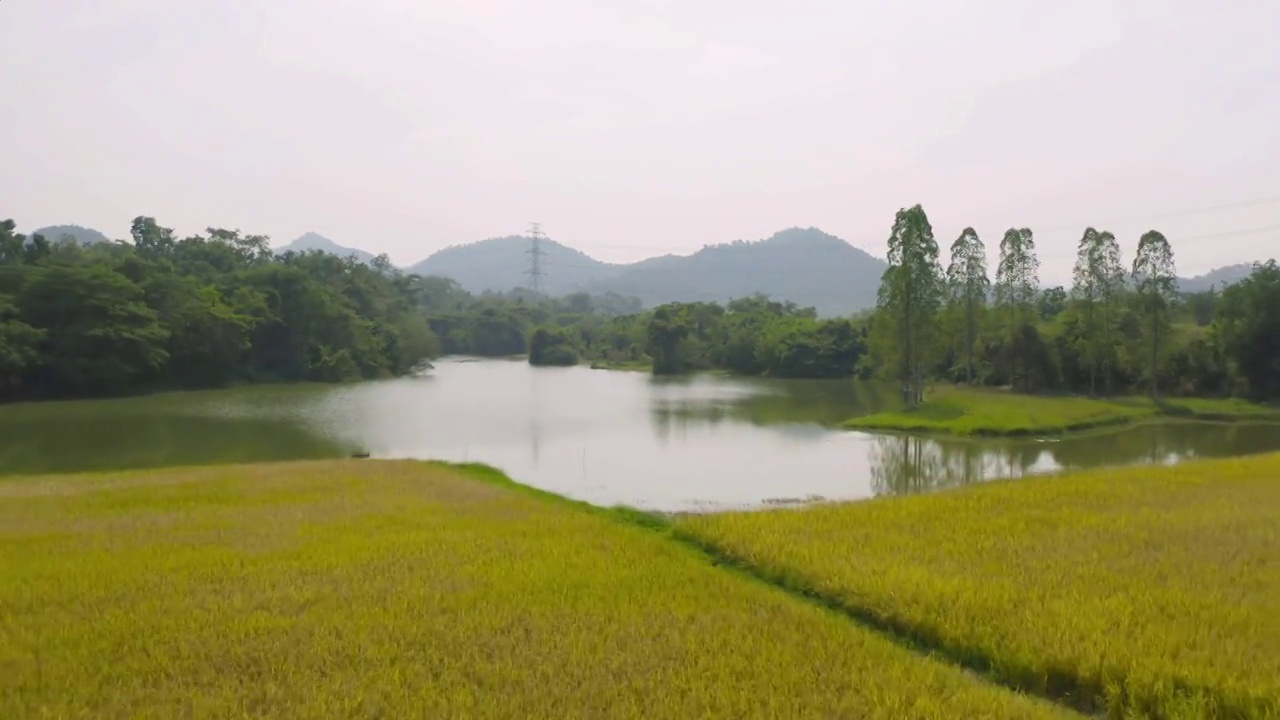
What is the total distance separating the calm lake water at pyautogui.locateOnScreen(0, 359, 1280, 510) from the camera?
63.0 feet

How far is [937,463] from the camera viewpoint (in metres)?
22.8

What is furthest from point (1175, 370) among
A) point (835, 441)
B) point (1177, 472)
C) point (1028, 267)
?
point (1177, 472)

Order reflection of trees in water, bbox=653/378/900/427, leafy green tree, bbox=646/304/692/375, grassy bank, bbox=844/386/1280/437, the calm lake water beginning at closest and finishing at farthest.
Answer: the calm lake water
grassy bank, bbox=844/386/1280/437
reflection of trees in water, bbox=653/378/900/427
leafy green tree, bbox=646/304/692/375

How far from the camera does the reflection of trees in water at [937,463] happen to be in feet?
64.1

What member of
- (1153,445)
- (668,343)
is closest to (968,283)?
(1153,445)

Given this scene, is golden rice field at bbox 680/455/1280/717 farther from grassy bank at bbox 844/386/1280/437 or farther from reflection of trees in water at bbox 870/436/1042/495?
grassy bank at bbox 844/386/1280/437

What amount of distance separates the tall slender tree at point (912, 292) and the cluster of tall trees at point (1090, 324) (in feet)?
0.15

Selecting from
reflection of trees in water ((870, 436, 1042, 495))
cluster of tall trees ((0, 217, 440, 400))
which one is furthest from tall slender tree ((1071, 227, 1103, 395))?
cluster of tall trees ((0, 217, 440, 400))

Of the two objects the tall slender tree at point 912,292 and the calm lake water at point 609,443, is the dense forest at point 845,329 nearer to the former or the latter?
the tall slender tree at point 912,292

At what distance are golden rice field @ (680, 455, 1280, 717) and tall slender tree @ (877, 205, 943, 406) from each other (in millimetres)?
21322

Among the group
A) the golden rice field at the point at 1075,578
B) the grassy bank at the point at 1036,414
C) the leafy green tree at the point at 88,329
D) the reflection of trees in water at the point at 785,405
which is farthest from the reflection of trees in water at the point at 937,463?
the leafy green tree at the point at 88,329

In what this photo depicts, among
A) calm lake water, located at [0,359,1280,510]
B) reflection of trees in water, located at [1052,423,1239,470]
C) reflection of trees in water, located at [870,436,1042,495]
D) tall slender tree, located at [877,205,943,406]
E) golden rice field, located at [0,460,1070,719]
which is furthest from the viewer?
tall slender tree, located at [877,205,943,406]

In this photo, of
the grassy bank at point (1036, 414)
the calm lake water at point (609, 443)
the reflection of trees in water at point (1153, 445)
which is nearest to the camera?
the calm lake water at point (609, 443)

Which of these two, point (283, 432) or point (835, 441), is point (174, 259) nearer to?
point (283, 432)
